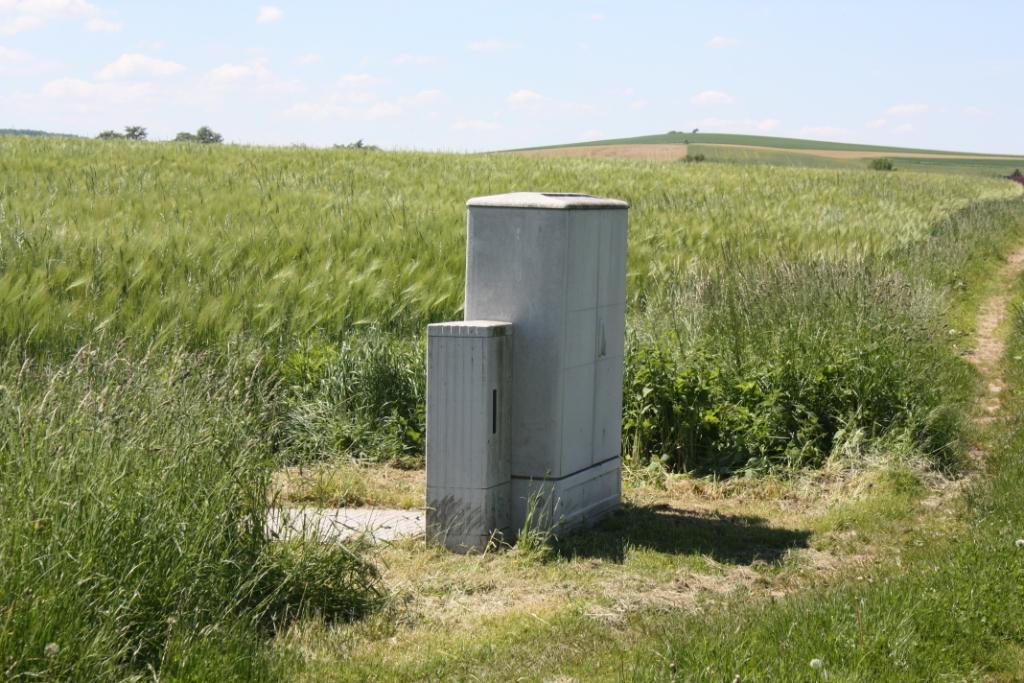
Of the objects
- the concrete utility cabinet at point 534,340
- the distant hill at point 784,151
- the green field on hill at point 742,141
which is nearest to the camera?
the concrete utility cabinet at point 534,340

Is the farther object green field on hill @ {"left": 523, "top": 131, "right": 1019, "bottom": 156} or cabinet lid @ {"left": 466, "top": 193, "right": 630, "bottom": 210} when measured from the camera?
green field on hill @ {"left": 523, "top": 131, "right": 1019, "bottom": 156}

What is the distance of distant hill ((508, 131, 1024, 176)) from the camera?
89.0 metres

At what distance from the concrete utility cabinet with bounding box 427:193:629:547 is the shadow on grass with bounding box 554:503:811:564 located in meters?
0.21

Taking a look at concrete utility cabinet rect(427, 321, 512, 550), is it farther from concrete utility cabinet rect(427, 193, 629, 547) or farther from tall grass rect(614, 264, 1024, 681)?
tall grass rect(614, 264, 1024, 681)

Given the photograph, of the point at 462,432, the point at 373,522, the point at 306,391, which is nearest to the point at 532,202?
the point at 462,432

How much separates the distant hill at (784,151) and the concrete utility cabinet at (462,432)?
73713 millimetres

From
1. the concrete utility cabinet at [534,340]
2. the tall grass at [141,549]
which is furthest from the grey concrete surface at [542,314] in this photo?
the tall grass at [141,549]

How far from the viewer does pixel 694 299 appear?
1189 centimetres

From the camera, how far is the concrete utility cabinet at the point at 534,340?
7.05 m

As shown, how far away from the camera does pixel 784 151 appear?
110375 mm

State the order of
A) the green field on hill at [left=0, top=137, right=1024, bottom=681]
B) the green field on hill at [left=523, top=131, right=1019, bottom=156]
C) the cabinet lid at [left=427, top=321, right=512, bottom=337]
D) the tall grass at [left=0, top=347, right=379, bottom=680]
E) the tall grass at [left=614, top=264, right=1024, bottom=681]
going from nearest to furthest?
1. the tall grass at [left=0, top=347, right=379, bottom=680]
2. the green field on hill at [left=0, top=137, right=1024, bottom=681]
3. the tall grass at [left=614, top=264, right=1024, bottom=681]
4. the cabinet lid at [left=427, top=321, right=512, bottom=337]
5. the green field on hill at [left=523, top=131, right=1019, bottom=156]

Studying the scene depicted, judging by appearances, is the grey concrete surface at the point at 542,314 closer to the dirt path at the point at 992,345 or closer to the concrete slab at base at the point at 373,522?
the concrete slab at base at the point at 373,522

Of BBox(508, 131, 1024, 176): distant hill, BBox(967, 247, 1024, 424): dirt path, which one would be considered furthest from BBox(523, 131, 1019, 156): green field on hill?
BBox(967, 247, 1024, 424): dirt path

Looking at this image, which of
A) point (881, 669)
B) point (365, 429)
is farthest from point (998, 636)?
point (365, 429)
